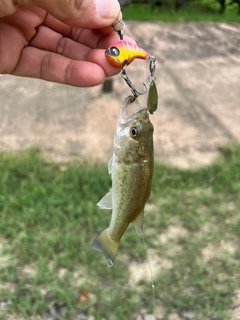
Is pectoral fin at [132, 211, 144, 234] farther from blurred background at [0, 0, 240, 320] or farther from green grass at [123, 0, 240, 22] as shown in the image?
green grass at [123, 0, 240, 22]

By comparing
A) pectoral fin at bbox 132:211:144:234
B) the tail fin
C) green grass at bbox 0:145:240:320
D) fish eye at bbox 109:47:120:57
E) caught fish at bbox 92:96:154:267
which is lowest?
green grass at bbox 0:145:240:320

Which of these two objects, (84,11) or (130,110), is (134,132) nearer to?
(130,110)

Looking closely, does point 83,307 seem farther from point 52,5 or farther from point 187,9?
point 187,9

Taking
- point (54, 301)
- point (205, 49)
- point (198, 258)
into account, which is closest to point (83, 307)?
point (54, 301)

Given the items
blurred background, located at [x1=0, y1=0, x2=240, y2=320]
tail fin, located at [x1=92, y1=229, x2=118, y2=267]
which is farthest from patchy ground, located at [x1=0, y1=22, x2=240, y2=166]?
tail fin, located at [x1=92, y1=229, x2=118, y2=267]

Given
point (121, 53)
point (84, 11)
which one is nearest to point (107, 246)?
point (121, 53)

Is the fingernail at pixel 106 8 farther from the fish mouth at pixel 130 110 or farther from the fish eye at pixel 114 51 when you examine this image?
the fish mouth at pixel 130 110

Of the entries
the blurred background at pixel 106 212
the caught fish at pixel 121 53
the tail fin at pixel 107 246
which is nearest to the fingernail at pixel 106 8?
the caught fish at pixel 121 53
